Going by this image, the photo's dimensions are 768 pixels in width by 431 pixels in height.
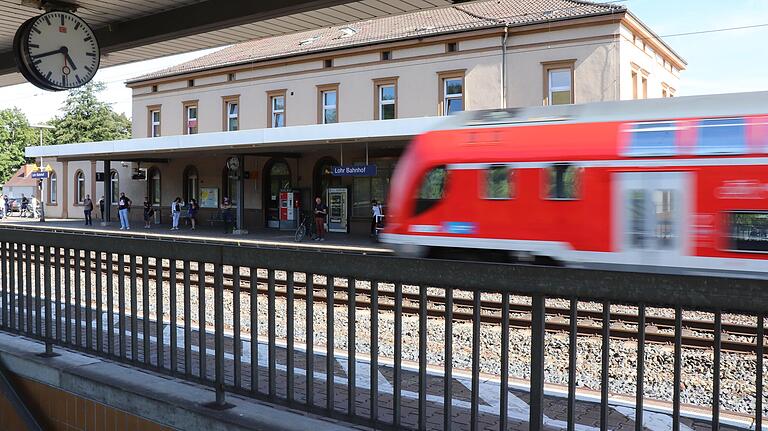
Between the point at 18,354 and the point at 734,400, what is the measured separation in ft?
16.7

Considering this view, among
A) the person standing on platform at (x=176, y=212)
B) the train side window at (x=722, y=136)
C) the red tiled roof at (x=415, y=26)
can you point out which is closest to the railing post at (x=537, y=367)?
the train side window at (x=722, y=136)

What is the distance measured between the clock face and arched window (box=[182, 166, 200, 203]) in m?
29.4

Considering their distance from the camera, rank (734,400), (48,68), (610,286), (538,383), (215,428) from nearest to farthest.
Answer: (610,286)
(538,383)
(215,428)
(734,400)
(48,68)

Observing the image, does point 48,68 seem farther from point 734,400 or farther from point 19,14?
point 734,400

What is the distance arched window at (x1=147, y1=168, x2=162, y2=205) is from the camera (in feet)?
123

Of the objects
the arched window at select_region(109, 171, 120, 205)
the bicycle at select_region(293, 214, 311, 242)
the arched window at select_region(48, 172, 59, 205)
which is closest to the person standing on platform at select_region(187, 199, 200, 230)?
the bicycle at select_region(293, 214, 311, 242)

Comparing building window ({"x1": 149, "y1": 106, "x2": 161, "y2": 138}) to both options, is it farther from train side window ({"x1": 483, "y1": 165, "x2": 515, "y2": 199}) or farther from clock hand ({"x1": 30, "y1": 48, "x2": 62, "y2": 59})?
clock hand ({"x1": 30, "y1": 48, "x2": 62, "y2": 59})

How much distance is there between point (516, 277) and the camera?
7.58ft

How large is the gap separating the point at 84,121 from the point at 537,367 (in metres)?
82.2

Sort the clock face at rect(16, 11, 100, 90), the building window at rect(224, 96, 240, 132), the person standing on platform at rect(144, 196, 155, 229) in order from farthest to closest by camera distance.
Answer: the building window at rect(224, 96, 240, 132) → the person standing on platform at rect(144, 196, 155, 229) → the clock face at rect(16, 11, 100, 90)

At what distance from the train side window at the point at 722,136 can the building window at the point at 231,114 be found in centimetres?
2863

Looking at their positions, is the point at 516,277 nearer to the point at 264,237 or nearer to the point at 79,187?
the point at 264,237

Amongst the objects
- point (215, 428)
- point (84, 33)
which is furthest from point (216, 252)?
point (84, 33)

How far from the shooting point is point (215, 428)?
3.00 m
